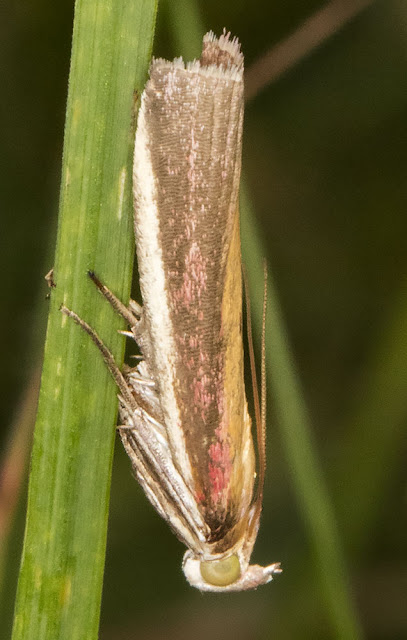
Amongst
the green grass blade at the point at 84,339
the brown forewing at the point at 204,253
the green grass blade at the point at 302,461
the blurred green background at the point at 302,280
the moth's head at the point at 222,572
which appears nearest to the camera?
the green grass blade at the point at 84,339

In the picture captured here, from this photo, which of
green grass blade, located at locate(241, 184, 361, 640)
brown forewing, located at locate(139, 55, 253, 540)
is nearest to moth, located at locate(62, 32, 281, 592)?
brown forewing, located at locate(139, 55, 253, 540)

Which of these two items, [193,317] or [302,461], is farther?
[302,461]

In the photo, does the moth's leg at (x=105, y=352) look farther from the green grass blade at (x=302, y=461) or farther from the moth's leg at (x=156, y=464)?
the green grass blade at (x=302, y=461)

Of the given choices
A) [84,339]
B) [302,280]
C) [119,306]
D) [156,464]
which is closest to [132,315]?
[119,306]

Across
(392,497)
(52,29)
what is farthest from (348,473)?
(52,29)

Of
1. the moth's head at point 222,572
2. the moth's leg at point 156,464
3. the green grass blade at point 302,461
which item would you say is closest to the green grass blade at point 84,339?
the moth's leg at point 156,464

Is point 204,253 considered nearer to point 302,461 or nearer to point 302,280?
point 302,461
